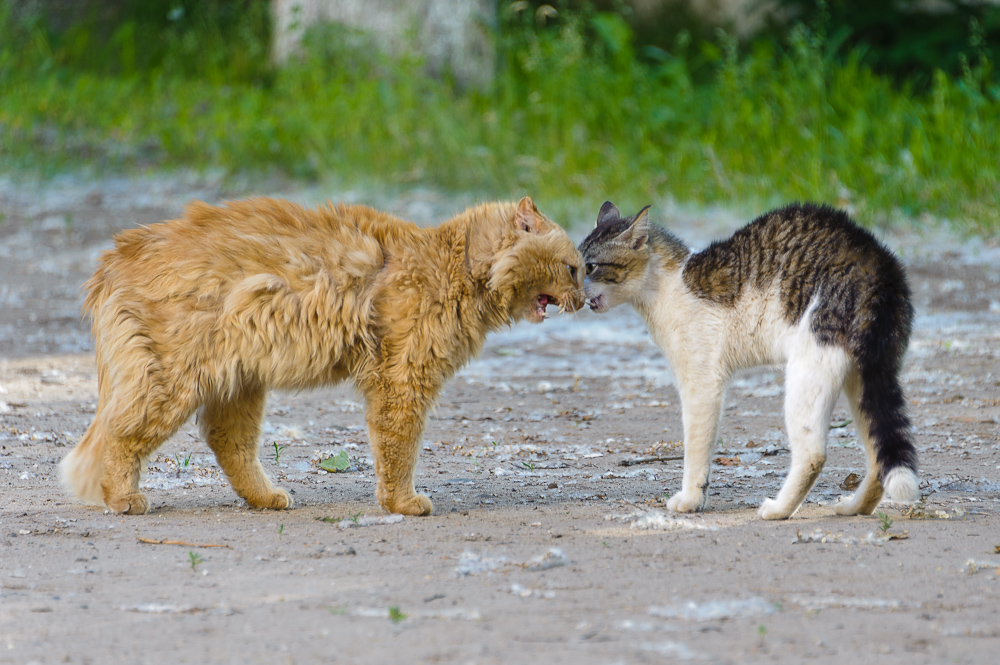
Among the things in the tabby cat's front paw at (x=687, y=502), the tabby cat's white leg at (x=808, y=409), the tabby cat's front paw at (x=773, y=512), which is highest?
the tabby cat's white leg at (x=808, y=409)

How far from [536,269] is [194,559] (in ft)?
5.96

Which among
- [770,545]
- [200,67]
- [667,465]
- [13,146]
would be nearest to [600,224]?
[667,465]

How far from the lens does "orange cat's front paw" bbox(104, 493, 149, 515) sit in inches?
156

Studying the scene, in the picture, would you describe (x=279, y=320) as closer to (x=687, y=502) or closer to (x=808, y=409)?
(x=687, y=502)

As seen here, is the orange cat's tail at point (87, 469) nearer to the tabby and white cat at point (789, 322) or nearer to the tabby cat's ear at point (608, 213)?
the tabby and white cat at point (789, 322)

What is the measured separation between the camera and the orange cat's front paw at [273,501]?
13.7ft

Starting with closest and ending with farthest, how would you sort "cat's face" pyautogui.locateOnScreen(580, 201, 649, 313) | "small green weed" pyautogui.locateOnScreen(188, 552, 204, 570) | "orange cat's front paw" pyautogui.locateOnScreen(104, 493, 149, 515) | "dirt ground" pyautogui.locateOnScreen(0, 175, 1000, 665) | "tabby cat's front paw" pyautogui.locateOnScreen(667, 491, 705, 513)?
"dirt ground" pyautogui.locateOnScreen(0, 175, 1000, 665) < "small green weed" pyautogui.locateOnScreen(188, 552, 204, 570) < "orange cat's front paw" pyautogui.locateOnScreen(104, 493, 149, 515) < "tabby cat's front paw" pyautogui.locateOnScreen(667, 491, 705, 513) < "cat's face" pyautogui.locateOnScreen(580, 201, 649, 313)

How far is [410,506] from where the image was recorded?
404 centimetres

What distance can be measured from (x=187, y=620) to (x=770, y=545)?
77.1 inches

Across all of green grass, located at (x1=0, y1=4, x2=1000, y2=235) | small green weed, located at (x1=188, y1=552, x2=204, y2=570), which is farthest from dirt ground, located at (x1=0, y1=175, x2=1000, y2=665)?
green grass, located at (x1=0, y1=4, x2=1000, y2=235)

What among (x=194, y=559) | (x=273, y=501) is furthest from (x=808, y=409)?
(x=194, y=559)

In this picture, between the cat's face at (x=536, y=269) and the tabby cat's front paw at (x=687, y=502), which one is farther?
the cat's face at (x=536, y=269)

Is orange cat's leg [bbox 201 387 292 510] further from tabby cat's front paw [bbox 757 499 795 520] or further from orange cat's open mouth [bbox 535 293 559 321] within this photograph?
tabby cat's front paw [bbox 757 499 795 520]

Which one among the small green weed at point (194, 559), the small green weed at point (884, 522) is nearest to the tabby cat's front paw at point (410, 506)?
the small green weed at point (194, 559)
